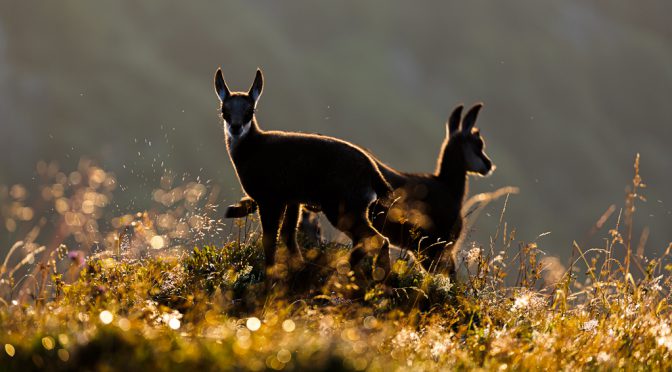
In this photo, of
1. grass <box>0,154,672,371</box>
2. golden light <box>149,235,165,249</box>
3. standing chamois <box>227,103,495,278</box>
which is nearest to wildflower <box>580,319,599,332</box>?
grass <box>0,154,672,371</box>

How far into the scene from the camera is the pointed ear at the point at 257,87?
8727 millimetres

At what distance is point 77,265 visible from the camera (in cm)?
416

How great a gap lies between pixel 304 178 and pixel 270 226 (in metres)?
0.75

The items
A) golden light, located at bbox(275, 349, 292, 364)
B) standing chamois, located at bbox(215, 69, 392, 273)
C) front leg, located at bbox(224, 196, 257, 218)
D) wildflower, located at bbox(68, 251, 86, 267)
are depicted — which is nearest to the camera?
golden light, located at bbox(275, 349, 292, 364)

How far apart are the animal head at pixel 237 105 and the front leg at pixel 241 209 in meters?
1.07

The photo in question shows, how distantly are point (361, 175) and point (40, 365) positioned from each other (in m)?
5.03

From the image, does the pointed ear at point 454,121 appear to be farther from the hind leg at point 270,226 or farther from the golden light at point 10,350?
the golden light at point 10,350

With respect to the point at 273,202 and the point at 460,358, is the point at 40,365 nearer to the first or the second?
the point at 460,358

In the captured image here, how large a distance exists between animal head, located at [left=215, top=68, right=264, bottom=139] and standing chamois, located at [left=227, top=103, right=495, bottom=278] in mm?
1171

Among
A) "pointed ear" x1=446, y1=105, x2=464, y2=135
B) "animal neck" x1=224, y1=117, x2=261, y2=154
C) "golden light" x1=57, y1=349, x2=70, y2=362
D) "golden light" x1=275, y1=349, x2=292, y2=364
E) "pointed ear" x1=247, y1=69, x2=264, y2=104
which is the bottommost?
"pointed ear" x1=446, y1=105, x2=464, y2=135

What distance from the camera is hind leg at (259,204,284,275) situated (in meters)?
7.98

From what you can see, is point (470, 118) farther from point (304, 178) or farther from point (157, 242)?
point (157, 242)

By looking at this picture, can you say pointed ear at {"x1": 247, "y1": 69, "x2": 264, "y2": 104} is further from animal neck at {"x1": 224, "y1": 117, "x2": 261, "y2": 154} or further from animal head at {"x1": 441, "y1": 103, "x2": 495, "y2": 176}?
animal head at {"x1": 441, "y1": 103, "x2": 495, "y2": 176}

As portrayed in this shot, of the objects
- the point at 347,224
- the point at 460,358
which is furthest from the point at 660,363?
the point at 347,224
